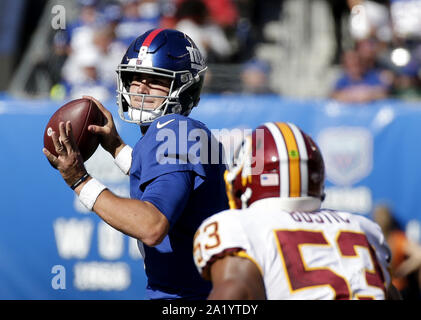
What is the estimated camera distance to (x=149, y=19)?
26.7 ft

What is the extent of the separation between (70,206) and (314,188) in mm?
3653

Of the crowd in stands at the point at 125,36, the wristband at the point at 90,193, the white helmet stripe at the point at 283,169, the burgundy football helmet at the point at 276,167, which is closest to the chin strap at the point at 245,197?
the burgundy football helmet at the point at 276,167

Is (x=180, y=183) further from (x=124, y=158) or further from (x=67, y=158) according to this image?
(x=124, y=158)

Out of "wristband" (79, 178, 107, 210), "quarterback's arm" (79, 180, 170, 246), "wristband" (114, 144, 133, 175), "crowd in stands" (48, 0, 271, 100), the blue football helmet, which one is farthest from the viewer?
"crowd in stands" (48, 0, 271, 100)

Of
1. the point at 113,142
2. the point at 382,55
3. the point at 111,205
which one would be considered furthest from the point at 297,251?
the point at 382,55

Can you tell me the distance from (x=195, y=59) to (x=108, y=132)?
53cm

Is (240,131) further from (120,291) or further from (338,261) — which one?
(338,261)

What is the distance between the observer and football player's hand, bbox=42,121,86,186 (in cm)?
274

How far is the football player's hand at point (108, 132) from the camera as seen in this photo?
3186 millimetres

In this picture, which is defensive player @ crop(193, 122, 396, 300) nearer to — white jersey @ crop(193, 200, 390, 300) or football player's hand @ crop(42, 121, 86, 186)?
white jersey @ crop(193, 200, 390, 300)

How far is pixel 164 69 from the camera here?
3.15 meters

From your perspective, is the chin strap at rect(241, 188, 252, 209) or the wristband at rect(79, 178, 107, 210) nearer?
the chin strap at rect(241, 188, 252, 209)

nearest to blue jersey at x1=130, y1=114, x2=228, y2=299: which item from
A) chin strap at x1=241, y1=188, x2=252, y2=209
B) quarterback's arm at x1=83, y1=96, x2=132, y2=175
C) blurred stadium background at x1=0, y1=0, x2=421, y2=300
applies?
chin strap at x1=241, y1=188, x2=252, y2=209

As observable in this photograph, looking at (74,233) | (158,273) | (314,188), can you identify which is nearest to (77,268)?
(74,233)
